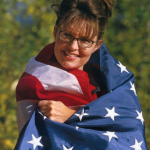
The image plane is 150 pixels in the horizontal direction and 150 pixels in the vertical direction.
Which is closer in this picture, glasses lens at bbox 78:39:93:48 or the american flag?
the american flag

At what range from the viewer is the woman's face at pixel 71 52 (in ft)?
5.41

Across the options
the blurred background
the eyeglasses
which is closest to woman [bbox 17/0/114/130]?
the eyeglasses

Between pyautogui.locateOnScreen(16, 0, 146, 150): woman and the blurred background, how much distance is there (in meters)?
1.59

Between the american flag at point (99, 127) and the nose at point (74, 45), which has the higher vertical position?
the nose at point (74, 45)

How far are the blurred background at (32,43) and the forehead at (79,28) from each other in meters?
1.65

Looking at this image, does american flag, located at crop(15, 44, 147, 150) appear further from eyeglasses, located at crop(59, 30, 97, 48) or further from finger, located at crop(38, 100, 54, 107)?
eyeglasses, located at crop(59, 30, 97, 48)

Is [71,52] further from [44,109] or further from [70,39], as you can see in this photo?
[44,109]

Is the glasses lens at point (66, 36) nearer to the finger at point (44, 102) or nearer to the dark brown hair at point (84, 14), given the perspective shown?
the dark brown hair at point (84, 14)

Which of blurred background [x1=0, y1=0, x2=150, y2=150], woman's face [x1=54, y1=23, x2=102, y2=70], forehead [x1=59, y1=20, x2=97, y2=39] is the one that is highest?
forehead [x1=59, y1=20, x2=97, y2=39]

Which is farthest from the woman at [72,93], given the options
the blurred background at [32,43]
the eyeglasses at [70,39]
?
the blurred background at [32,43]

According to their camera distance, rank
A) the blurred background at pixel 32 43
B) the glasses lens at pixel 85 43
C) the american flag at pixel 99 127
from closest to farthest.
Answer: the american flag at pixel 99 127 → the glasses lens at pixel 85 43 → the blurred background at pixel 32 43

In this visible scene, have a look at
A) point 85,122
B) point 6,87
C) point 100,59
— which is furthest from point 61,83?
point 6,87

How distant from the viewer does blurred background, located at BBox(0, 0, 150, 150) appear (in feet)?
11.1

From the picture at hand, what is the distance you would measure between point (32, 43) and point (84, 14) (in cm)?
192
